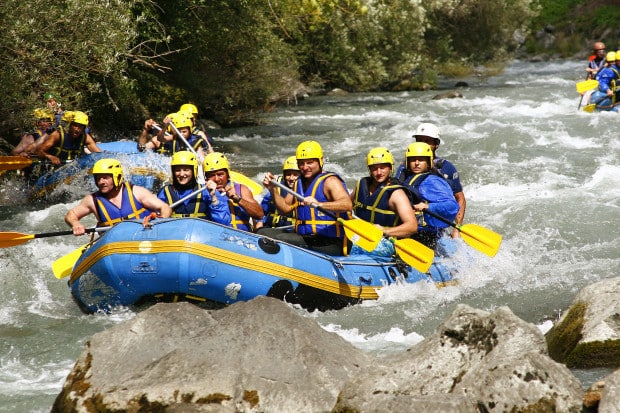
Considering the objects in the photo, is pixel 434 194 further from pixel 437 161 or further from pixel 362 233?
pixel 362 233

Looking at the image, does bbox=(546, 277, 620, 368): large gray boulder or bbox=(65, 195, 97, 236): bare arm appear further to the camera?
bbox=(65, 195, 97, 236): bare arm

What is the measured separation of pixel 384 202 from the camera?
7445 millimetres

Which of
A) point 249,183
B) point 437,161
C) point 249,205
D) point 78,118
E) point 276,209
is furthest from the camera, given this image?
point 78,118

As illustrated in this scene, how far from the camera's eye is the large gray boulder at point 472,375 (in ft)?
12.9

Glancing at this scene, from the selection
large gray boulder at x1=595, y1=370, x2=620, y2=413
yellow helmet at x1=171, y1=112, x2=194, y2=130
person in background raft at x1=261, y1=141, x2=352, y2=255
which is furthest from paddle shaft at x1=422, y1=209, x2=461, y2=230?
yellow helmet at x1=171, y1=112, x2=194, y2=130

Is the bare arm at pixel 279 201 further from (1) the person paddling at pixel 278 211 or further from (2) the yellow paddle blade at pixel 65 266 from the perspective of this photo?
(2) the yellow paddle blade at pixel 65 266

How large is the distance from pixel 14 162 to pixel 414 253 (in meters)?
6.05

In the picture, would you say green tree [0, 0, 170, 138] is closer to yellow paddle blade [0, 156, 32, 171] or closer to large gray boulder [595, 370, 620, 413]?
yellow paddle blade [0, 156, 32, 171]

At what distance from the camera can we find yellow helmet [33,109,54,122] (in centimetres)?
1010

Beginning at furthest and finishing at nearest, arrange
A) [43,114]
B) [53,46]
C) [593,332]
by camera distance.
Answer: [43,114] < [53,46] < [593,332]

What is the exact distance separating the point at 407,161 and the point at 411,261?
106 centimetres

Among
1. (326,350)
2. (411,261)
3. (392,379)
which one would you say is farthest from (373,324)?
(392,379)

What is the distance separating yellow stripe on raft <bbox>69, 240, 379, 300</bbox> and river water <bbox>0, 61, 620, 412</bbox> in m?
0.25

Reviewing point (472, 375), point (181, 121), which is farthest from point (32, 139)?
point (472, 375)
